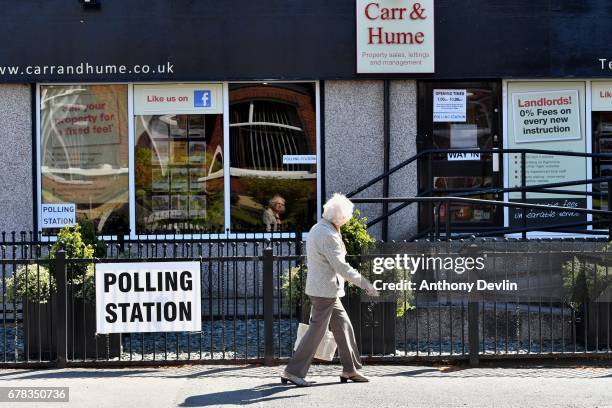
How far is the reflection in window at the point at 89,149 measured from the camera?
12508 mm

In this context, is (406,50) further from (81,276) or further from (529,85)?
(81,276)

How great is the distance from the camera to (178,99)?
12484 mm

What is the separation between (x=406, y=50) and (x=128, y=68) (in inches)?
149

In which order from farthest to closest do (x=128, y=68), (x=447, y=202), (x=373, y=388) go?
(x=128, y=68), (x=447, y=202), (x=373, y=388)

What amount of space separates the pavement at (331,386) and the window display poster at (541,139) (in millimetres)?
4205

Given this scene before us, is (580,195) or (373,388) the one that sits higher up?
(580,195)

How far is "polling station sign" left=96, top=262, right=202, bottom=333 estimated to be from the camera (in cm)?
851

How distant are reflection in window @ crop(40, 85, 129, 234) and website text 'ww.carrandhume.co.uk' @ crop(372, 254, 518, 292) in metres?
5.05

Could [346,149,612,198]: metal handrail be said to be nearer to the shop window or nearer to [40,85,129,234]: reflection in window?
the shop window

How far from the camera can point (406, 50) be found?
12.2 meters

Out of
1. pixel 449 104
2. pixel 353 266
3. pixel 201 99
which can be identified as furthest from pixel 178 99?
pixel 353 266

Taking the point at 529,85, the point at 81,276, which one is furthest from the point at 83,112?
the point at 529,85

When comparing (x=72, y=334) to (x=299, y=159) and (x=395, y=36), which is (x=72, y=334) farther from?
(x=395, y=36)

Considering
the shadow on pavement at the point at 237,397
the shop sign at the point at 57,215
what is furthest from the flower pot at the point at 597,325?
the shop sign at the point at 57,215
